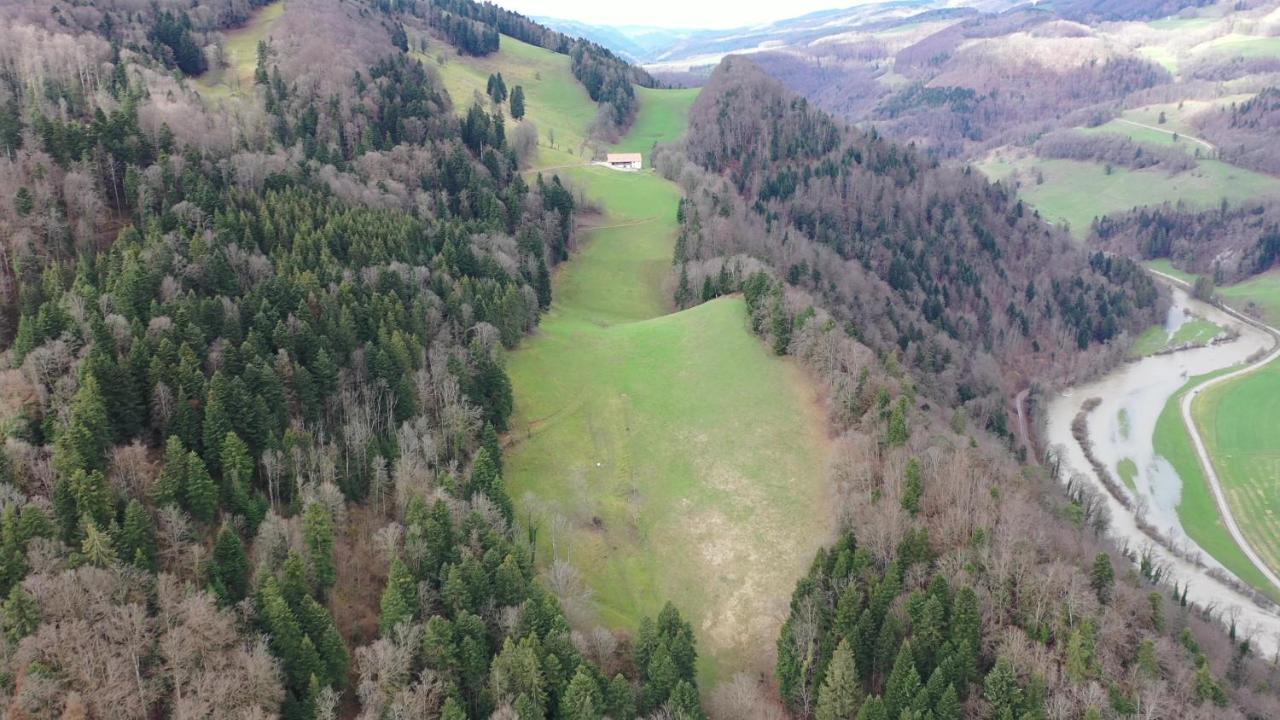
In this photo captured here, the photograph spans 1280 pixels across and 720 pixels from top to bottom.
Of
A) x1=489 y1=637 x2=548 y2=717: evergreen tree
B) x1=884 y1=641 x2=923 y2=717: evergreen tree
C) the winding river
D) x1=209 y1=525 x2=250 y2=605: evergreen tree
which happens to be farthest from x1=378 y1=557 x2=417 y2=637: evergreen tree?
the winding river

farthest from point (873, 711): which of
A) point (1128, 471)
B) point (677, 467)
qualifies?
point (1128, 471)

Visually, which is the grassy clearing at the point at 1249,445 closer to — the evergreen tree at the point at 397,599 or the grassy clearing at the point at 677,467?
the grassy clearing at the point at 677,467

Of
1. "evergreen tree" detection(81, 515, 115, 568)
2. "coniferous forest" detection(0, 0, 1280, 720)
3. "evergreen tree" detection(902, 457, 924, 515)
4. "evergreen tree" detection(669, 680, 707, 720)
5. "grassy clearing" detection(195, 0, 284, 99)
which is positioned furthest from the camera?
"grassy clearing" detection(195, 0, 284, 99)

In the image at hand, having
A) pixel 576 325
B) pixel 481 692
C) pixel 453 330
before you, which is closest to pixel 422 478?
pixel 481 692

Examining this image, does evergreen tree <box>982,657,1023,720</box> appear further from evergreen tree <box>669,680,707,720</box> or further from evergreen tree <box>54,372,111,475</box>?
evergreen tree <box>54,372,111,475</box>

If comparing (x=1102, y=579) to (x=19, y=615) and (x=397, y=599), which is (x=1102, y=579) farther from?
(x=19, y=615)

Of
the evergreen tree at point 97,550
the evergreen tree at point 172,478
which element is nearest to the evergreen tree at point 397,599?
the evergreen tree at point 172,478
